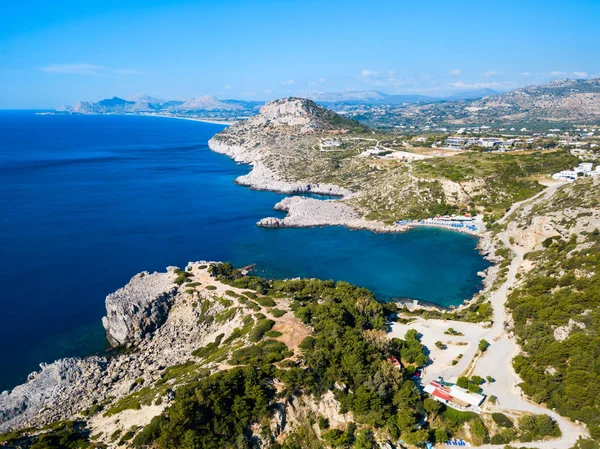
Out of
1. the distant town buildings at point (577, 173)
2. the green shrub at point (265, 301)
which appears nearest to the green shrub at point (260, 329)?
the green shrub at point (265, 301)

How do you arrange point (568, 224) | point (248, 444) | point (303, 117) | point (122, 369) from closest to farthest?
point (248, 444), point (122, 369), point (568, 224), point (303, 117)

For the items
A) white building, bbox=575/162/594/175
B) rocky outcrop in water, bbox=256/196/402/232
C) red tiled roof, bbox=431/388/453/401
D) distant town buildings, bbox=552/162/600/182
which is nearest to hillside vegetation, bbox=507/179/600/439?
red tiled roof, bbox=431/388/453/401

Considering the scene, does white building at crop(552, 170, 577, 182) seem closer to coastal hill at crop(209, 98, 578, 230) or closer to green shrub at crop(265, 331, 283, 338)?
coastal hill at crop(209, 98, 578, 230)

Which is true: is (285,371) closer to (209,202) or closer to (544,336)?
(544,336)

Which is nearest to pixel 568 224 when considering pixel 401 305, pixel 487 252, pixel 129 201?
pixel 487 252

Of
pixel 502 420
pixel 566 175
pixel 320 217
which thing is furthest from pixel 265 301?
pixel 566 175

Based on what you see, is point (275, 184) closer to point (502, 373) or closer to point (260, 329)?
point (260, 329)

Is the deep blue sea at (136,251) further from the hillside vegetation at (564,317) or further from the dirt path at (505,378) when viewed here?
the dirt path at (505,378)
